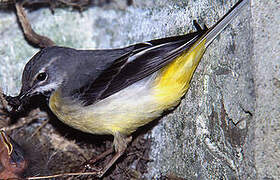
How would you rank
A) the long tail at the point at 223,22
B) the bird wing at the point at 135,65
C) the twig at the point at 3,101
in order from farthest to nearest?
the twig at the point at 3,101 → the bird wing at the point at 135,65 → the long tail at the point at 223,22

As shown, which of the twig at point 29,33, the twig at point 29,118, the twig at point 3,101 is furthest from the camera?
the twig at point 29,118

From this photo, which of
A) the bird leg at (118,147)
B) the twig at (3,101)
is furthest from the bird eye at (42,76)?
the bird leg at (118,147)

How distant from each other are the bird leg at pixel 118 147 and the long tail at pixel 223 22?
1.35 meters

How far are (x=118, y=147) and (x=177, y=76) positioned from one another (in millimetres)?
1074

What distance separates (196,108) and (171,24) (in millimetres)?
985

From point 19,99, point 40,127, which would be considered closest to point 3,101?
point 19,99

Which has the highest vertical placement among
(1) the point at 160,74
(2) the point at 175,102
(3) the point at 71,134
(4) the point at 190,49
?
(4) the point at 190,49

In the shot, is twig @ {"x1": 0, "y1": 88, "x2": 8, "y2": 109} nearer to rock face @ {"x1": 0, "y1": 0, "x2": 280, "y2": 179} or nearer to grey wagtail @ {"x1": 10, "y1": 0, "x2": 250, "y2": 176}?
grey wagtail @ {"x1": 10, "y1": 0, "x2": 250, "y2": 176}

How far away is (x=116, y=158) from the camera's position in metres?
3.81

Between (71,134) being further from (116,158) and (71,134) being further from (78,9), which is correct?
(78,9)

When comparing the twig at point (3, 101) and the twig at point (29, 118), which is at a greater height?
the twig at point (3, 101)

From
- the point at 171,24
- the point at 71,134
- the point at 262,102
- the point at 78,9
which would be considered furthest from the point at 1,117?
the point at 262,102

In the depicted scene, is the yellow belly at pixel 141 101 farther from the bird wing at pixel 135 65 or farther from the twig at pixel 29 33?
the twig at pixel 29 33

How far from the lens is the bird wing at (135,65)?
3.12 metres
